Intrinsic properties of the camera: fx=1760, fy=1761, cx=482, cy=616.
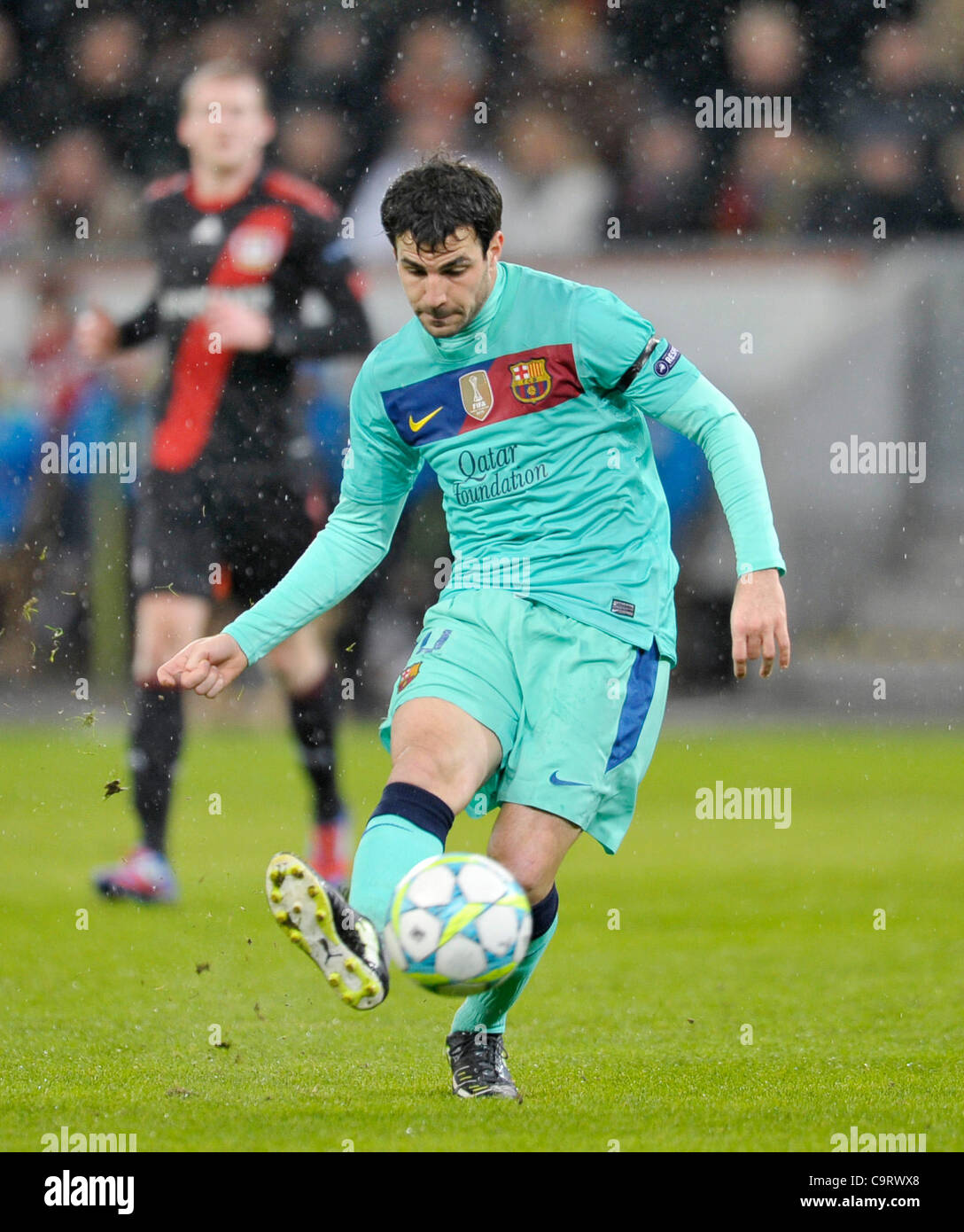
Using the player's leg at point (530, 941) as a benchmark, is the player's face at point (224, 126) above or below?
above

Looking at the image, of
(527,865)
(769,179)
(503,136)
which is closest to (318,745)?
(527,865)

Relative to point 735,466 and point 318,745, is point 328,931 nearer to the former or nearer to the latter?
point 735,466

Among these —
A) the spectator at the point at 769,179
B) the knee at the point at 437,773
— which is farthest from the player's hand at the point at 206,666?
the spectator at the point at 769,179

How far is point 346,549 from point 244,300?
323 cm

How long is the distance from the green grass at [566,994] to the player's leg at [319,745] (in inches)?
13.8

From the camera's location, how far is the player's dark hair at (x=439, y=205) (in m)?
3.47

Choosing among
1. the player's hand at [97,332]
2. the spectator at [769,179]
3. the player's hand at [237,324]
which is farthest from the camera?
the spectator at [769,179]

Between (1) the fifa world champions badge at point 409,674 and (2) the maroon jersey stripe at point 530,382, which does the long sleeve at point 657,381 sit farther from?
(1) the fifa world champions badge at point 409,674

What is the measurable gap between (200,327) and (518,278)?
3.38m

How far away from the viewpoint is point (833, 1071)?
3.94 m

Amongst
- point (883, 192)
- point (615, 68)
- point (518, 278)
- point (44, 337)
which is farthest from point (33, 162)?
point (518, 278)

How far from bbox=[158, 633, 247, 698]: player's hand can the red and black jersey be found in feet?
10.6

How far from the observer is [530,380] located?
12.2 ft
